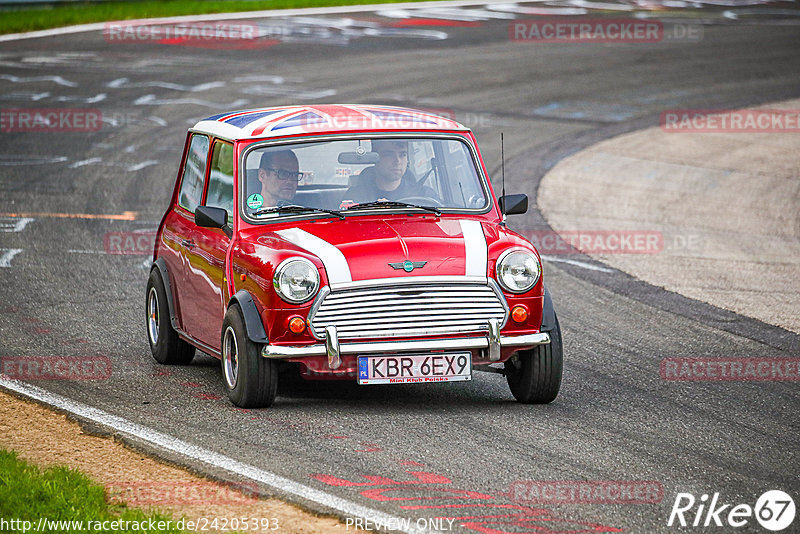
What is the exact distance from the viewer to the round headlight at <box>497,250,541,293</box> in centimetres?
729

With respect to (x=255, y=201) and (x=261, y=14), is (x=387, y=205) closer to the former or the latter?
(x=255, y=201)

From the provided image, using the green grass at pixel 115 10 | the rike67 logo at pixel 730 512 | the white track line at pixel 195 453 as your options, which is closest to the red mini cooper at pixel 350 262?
the white track line at pixel 195 453

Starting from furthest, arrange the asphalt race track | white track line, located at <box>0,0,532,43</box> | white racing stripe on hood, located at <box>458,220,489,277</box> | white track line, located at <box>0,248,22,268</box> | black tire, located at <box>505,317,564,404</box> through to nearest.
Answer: white track line, located at <box>0,0,532,43</box> → white track line, located at <box>0,248,22,268</box> → black tire, located at <box>505,317,564,404</box> → white racing stripe on hood, located at <box>458,220,489,277</box> → the asphalt race track

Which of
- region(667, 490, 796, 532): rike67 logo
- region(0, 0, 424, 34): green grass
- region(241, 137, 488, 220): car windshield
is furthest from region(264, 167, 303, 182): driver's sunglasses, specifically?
region(0, 0, 424, 34): green grass

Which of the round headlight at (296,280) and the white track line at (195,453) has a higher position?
the round headlight at (296,280)

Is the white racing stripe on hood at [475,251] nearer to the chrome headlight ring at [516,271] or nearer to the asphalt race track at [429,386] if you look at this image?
the chrome headlight ring at [516,271]

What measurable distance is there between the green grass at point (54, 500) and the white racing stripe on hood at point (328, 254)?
75.2 inches

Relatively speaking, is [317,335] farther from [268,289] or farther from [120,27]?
[120,27]

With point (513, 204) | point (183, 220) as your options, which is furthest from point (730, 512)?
point (183, 220)

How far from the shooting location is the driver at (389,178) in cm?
805

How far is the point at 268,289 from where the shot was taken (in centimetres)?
709

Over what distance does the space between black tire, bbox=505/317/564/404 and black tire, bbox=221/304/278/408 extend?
1.52 metres

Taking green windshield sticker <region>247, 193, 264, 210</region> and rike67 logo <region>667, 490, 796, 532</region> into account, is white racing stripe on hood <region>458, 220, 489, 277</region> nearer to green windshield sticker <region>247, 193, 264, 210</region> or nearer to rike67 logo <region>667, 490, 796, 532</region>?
green windshield sticker <region>247, 193, 264, 210</region>

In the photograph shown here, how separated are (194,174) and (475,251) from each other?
258 cm
